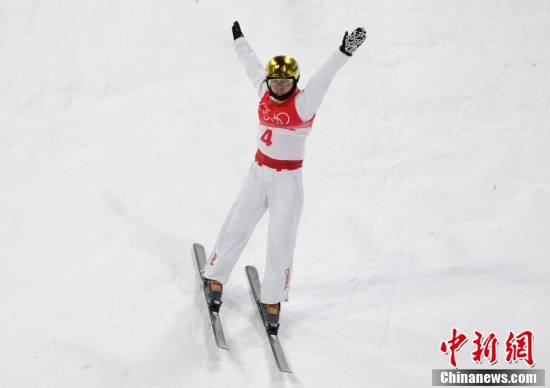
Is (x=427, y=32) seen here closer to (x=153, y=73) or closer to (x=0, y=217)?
(x=153, y=73)

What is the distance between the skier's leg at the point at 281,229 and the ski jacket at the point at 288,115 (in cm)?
14

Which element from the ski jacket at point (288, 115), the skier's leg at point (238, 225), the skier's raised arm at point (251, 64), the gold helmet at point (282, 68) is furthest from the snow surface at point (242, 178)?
the gold helmet at point (282, 68)

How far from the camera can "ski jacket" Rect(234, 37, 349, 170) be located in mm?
4395

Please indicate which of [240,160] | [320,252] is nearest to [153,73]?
[240,160]

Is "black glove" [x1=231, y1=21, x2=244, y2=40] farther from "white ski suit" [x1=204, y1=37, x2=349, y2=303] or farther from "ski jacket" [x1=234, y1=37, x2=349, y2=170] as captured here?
"ski jacket" [x1=234, y1=37, x2=349, y2=170]

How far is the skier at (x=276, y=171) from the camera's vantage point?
4.43m

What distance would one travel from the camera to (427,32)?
27.6 feet

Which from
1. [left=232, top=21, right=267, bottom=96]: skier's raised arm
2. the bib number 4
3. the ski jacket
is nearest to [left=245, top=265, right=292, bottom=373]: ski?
the ski jacket

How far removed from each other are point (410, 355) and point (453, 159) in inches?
109

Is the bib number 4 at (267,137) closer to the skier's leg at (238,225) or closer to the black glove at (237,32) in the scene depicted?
the skier's leg at (238,225)

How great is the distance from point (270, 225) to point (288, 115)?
0.90m

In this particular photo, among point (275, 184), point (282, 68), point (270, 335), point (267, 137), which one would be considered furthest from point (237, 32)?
point (270, 335)

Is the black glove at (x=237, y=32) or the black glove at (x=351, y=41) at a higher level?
the black glove at (x=237, y=32)

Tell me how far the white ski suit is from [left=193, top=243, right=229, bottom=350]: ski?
0.22 metres
